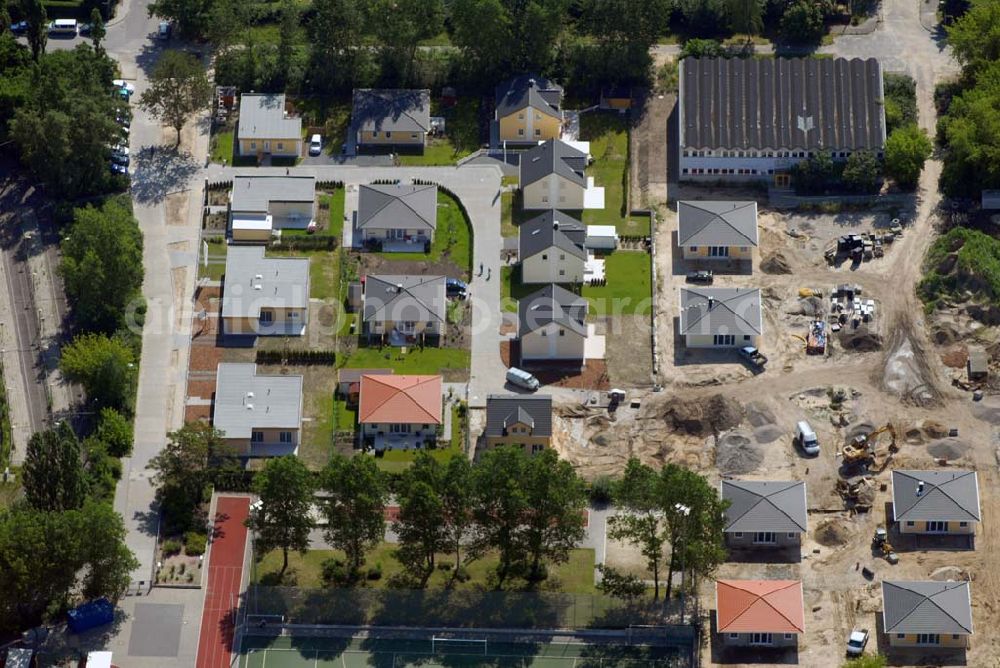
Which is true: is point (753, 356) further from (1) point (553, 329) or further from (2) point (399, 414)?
(2) point (399, 414)

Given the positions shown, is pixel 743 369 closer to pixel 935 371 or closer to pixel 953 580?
pixel 935 371

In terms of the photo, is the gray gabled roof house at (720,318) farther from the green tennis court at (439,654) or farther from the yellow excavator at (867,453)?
the green tennis court at (439,654)

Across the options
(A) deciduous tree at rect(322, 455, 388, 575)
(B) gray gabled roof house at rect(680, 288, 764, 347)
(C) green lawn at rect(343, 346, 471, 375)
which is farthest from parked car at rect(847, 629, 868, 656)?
(C) green lawn at rect(343, 346, 471, 375)

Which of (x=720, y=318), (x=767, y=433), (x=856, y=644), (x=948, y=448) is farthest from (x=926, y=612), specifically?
(x=720, y=318)

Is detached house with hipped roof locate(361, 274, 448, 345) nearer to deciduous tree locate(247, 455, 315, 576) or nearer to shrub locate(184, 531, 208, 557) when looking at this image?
deciduous tree locate(247, 455, 315, 576)

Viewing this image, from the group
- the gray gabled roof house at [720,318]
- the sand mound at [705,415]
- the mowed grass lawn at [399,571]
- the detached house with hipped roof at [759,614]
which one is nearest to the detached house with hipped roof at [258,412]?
the mowed grass lawn at [399,571]

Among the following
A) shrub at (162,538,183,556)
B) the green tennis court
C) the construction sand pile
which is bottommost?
the green tennis court

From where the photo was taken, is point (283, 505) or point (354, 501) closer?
point (354, 501)
